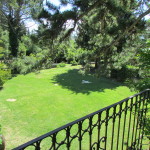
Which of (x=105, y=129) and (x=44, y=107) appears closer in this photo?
(x=105, y=129)

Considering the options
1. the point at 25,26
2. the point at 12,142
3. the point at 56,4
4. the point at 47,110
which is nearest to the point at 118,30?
the point at 56,4

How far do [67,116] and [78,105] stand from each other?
3.56 feet

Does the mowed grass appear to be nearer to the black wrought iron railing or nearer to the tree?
the black wrought iron railing

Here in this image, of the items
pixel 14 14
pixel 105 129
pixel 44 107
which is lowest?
pixel 44 107

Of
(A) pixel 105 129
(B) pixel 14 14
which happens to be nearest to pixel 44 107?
(A) pixel 105 129

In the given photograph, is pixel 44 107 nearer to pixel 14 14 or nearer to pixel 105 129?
pixel 105 129

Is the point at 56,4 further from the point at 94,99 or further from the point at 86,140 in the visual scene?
the point at 94,99

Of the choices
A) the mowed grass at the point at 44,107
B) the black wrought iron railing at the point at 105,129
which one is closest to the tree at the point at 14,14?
the mowed grass at the point at 44,107

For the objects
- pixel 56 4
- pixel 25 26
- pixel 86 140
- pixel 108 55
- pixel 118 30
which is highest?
pixel 25 26

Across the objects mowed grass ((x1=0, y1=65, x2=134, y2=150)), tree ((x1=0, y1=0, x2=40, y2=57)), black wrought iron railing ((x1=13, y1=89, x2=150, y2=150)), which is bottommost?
mowed grass ((x1=0, y1=65, x2=134, y2=150))

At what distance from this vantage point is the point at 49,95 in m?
6.99

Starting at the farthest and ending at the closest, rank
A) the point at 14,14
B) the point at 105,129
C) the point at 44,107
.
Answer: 1. the point at 14,14
2. the point at 44,107
3. the point at 105,129

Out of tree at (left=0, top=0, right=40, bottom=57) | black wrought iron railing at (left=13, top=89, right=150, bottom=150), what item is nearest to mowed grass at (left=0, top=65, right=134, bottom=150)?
black wrought iron railing at (left=13, top=89, right=150, bottom=150)

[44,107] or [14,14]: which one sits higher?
[14,14]
